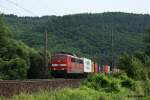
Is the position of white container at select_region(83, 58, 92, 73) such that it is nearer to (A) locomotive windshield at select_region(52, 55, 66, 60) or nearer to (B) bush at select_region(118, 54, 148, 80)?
(A) locomotive windshield at select_region(52, 55, 66, 60)

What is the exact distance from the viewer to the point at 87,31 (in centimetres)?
10238

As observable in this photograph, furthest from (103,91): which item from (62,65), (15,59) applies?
(15,59)

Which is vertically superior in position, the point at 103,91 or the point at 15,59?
the point at 15,59

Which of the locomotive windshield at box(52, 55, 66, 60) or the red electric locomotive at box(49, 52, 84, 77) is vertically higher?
the locomotive windshield at box(52, 55, 66, 60)

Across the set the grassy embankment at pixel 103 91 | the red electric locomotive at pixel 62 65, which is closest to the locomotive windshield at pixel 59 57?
the red electric locomotive at pixel 62 65

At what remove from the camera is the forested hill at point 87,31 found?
83812mm

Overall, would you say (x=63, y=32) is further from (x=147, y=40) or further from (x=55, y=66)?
(x=55, y=66)

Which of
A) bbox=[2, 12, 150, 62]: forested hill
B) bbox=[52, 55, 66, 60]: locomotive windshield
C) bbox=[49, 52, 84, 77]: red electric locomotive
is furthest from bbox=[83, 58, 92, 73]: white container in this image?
bbox=[2, 12, 150, 62]: forested hill

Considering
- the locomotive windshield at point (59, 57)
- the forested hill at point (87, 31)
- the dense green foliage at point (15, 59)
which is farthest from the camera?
the forested hill at point (87, 31)

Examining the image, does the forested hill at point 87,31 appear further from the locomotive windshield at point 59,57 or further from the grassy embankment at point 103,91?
the grassy embankment at point 103,91

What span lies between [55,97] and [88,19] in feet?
310

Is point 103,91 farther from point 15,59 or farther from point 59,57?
point 15,59

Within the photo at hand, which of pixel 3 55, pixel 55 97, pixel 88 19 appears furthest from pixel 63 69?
pixel 88 19

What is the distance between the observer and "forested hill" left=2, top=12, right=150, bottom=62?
83.8 m
